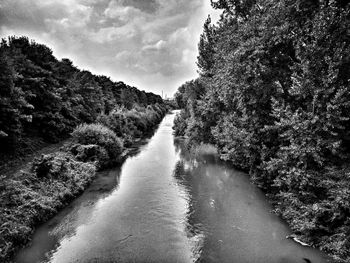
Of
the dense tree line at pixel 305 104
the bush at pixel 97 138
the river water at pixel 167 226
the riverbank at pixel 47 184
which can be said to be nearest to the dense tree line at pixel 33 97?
the bush at pixel 97 138

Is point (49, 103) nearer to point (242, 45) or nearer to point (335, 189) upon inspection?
point (242, 45)

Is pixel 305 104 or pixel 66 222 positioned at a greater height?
pixel 305 104

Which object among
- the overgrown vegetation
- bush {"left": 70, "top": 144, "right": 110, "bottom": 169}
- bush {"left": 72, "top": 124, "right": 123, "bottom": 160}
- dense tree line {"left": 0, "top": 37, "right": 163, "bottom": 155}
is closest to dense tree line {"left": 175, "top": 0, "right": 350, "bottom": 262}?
the overgrown vegetation

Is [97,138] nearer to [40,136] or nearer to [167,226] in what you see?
[40,136]

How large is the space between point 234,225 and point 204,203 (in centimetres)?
268

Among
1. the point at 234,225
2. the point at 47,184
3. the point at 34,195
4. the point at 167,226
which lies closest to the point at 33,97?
the point at 47,184

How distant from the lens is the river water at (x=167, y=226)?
8406 mm

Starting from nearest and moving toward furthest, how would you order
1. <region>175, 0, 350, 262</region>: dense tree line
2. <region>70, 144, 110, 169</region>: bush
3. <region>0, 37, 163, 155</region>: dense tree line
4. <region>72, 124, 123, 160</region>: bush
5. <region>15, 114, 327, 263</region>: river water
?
<region>175, 0, 350, 262</region>: dense tree line, <region>15, 114, 327, 263</region>: river water, <region>0, 37, 163, 155</region>: dense tree line, <region>70, 144, 110, 169</region>: bush, <region>72, 124, 123, 160</region>: bush

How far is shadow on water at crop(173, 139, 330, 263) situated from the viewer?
841cm

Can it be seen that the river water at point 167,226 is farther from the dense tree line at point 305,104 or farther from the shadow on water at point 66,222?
the dense tree line at point 305,104

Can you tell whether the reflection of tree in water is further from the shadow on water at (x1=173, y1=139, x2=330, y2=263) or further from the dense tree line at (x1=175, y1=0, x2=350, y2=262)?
the dense tree line at (x1=175, y1=0, x2=350, y2=262)

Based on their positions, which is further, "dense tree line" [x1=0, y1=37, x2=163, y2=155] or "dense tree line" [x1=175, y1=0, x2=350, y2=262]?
"dense tree line" [x1=0, y1=37, x2=163, y2=155]

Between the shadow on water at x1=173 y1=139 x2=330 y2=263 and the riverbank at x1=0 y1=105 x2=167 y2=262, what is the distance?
6.56m

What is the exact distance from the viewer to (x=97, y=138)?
20.1 meters
